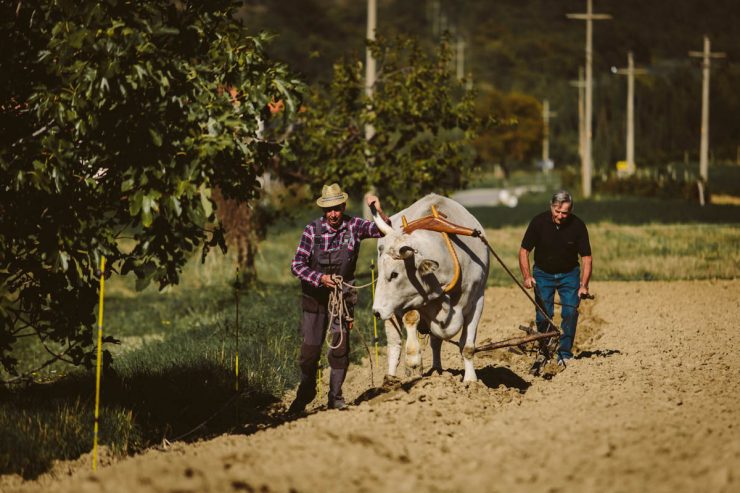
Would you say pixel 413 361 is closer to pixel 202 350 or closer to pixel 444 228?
pixel 444 228

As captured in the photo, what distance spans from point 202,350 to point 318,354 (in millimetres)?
3532

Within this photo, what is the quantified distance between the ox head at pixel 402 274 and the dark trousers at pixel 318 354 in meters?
0.60

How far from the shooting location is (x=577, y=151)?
109m

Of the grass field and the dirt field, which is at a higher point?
the dirt field

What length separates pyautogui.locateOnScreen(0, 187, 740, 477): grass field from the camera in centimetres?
926

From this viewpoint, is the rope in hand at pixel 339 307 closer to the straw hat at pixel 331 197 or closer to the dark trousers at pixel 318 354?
the dark trousers at pixel 318 354

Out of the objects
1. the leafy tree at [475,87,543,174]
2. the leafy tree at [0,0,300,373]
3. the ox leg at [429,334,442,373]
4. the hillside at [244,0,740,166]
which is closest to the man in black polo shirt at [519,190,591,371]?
the ox leg at [429,334,442,373]

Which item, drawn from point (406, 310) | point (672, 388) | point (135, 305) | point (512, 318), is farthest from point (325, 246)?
point (135, 305)

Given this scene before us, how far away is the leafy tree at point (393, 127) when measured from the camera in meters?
19.3

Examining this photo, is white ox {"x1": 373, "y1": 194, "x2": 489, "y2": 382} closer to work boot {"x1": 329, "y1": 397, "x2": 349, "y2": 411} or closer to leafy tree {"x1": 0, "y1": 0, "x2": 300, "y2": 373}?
work boot {"x1": 329, "y1": 397, "x2": 349, "y2": 411}

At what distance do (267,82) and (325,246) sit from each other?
1.89 m

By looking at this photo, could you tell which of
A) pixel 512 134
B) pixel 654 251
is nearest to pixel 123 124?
pixel 654 251

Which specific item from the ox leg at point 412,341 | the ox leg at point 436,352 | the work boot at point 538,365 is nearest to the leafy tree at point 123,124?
the ox leg at point 412,341

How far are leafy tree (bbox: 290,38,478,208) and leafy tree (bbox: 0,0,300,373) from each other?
1027 centimetres
